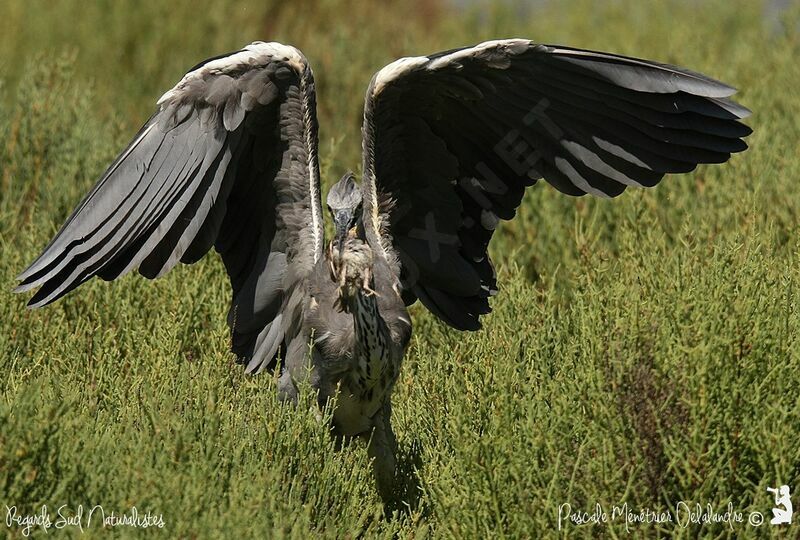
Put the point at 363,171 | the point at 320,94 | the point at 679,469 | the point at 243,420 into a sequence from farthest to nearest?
the point at 320,94, the point at 363,171, the point at 243,420, the point at 679,469

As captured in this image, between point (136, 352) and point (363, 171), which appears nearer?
point (363, 171)

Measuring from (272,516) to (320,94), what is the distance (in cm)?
609

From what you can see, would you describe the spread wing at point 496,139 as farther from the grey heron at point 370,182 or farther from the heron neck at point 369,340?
the heron neck at point 369,340

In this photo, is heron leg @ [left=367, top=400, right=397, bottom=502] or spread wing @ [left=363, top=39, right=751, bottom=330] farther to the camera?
heron leg @ [left=367, top=400, right=397, bottom=502]

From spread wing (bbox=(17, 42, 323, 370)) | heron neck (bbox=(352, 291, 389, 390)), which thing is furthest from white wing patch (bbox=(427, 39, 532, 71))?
heron neck (bbox=(352, 291, 389, 390))

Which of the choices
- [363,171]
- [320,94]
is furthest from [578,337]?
[320,94]

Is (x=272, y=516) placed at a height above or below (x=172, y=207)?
below

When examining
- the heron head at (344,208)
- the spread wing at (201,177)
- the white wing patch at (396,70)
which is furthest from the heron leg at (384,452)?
the white wing patch at (396,70)

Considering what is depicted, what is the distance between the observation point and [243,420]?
4.39 meters

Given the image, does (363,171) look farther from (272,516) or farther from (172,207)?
(272,516)

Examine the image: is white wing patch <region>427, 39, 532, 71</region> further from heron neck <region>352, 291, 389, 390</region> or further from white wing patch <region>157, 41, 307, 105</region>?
heron neck <region>352, 291, 389, 390</region>

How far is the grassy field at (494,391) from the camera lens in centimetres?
389

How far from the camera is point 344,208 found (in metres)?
4.39

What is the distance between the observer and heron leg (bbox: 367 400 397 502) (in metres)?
4.70
